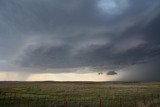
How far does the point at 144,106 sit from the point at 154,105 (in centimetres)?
248

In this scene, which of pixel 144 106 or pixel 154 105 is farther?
pixel 154 105

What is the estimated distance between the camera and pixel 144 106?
89.0 ft

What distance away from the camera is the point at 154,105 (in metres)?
29.1
